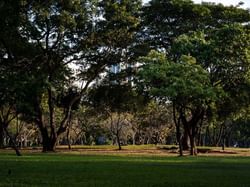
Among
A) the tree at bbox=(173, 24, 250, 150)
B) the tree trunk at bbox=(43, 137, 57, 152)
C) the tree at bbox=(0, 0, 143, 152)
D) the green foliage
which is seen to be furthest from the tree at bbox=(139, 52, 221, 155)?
the tree trunk at bbox=(43, 137, 57, 152)

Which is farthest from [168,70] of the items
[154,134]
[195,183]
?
[154,134]

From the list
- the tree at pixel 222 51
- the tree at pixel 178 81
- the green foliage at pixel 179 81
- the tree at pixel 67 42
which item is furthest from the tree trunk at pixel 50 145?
the tree at pixel 222 51

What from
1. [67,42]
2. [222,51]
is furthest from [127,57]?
[222,51]

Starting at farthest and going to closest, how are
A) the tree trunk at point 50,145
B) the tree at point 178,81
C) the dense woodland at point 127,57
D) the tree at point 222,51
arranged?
1. the tree trunk at point 50,145
2. the tree at point 222,51
3. the dense woodland at point 127,57
4. the tree at point 178,81

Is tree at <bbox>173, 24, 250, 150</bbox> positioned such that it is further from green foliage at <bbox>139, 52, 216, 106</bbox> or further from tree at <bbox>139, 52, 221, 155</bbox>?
green foliage at <bbox>139, 52, 216, 106</bbox>

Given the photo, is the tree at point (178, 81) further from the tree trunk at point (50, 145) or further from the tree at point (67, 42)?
the tree trunk at point (50, 145)

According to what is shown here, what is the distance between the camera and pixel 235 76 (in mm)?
44344

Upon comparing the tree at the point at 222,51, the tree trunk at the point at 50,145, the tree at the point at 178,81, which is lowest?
the tree trunk at the point at 50,145

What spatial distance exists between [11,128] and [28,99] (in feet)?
174

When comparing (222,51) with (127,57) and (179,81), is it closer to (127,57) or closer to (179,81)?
(179,81)

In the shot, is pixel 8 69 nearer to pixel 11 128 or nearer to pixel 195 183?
pixel 195 183

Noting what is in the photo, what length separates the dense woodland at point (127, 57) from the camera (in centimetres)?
4012

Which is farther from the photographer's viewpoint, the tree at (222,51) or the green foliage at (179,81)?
the tree at (222,51)

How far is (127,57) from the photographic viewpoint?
4947 cm
